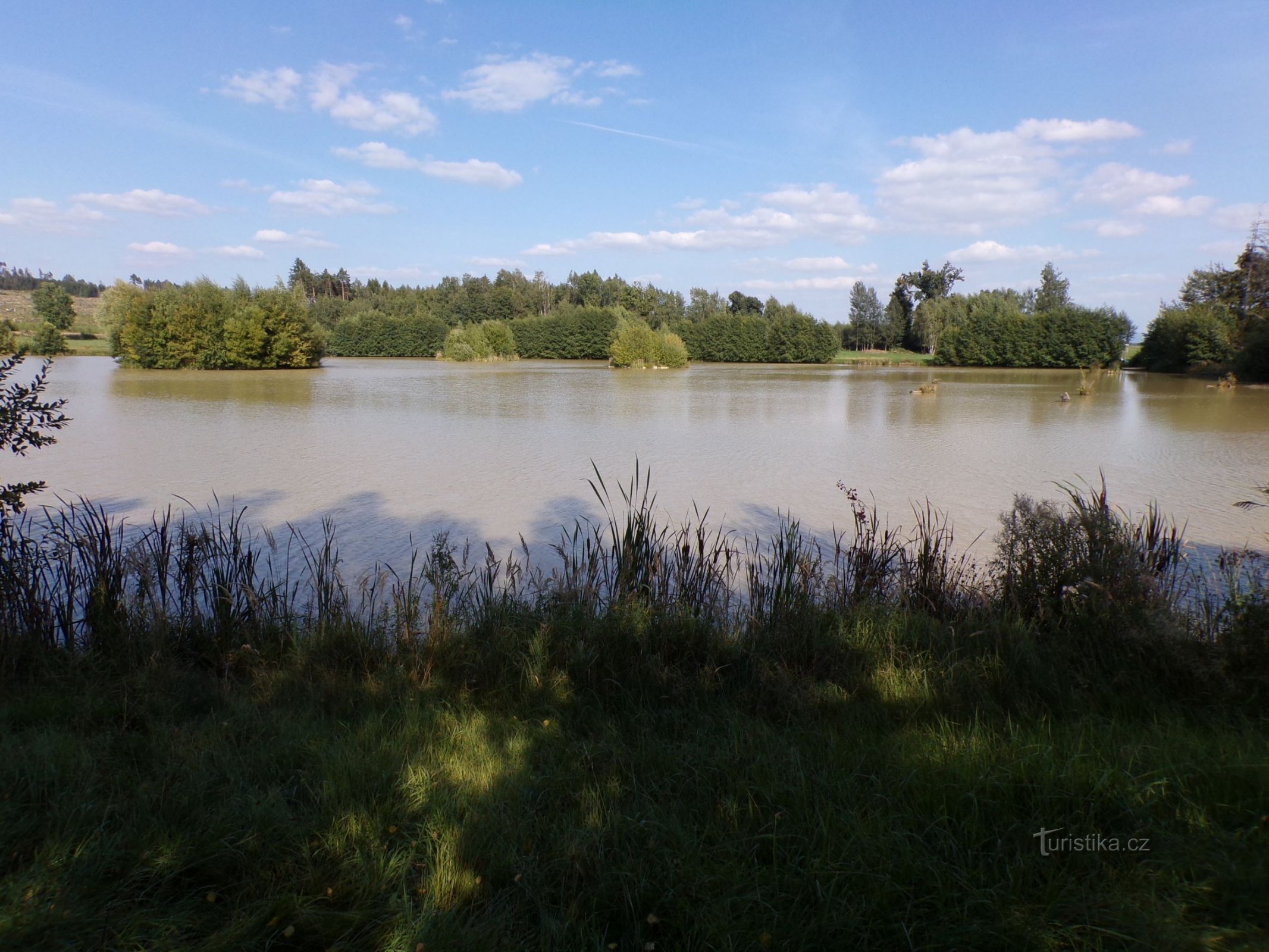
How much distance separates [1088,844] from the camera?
4.86ft

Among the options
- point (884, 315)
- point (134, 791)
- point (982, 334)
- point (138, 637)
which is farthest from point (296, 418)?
point (884, 315)

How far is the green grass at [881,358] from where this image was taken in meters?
39.8

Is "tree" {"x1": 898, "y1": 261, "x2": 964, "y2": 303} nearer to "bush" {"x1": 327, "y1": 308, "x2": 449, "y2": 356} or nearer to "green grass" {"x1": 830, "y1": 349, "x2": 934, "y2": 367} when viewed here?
"green grass" {"x1": 830, "y1": 349, "x2": 934, "y2": 367}

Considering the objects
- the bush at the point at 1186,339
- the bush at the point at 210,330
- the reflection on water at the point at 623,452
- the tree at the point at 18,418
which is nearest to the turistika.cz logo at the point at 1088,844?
the tree at the point at 18,418

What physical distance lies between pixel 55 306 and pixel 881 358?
54386mm

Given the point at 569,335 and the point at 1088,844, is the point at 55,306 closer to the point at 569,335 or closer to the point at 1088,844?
the point at 569,335

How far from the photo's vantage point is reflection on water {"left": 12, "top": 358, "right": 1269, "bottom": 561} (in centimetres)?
600

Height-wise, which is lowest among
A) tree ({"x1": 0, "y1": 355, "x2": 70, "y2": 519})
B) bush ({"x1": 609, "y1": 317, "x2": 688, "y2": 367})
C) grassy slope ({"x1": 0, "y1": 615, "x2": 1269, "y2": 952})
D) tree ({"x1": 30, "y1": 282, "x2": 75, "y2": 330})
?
grassy slope ({"x1": 0, "y1": 615, "x2": 1269, "y2": 952})

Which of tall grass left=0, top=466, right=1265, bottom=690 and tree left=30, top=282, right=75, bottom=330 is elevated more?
tree left=30, top=282, right=75, bottom=330

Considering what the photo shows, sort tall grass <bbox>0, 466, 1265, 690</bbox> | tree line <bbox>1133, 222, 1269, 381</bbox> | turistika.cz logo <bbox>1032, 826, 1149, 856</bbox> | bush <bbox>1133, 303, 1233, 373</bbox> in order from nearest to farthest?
turistika.cz logo <bbox>1032, 826, 1149, 856</bbox>
tall grass <bbox>0, 466, 1265, 690</bbox>
tree line <bbox>1133, 222, 1269, 381</bbox>
bush <bbox>1133, 303, 1233, 373</bbox>

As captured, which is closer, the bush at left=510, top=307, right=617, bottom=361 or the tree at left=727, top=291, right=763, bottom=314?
the bush at left=510, top=307, right=617, bottom=361

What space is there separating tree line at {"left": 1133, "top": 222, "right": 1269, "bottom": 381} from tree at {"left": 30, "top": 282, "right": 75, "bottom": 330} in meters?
60.8

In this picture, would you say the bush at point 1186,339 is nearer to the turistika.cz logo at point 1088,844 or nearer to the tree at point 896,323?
the tree at point 896,323

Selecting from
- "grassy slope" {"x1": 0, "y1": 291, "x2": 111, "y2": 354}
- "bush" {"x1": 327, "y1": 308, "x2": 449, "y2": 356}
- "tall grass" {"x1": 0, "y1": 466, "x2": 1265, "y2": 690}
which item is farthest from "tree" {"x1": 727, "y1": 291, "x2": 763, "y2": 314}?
"tall grass" {"x1": 0, "y1": 466, "x2": 1265, "y2": 690}
